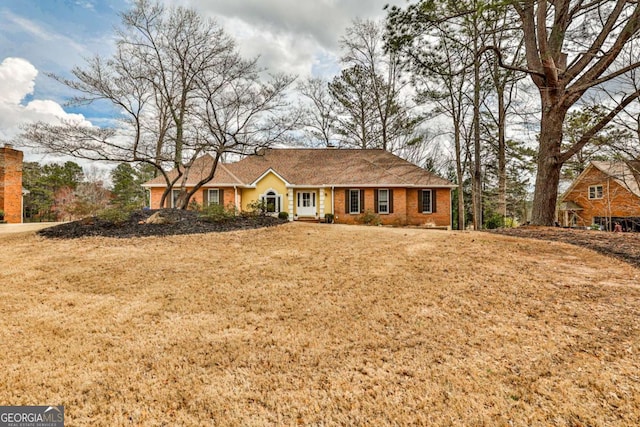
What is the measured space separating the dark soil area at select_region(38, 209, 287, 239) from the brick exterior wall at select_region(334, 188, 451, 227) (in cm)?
778

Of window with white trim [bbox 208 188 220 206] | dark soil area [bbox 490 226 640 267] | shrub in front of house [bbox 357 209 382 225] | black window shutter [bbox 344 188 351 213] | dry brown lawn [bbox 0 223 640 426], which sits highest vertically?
window with white trim [bbox 208 188 220 206]

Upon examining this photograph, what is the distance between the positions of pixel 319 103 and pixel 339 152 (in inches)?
254

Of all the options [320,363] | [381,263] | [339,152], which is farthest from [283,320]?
[339,152]

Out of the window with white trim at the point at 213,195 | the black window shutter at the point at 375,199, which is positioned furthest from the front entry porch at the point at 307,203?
the window with white trim at the point at 213,195

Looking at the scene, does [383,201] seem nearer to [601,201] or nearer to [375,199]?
[375,199]

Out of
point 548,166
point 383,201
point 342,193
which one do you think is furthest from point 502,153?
point 342,193

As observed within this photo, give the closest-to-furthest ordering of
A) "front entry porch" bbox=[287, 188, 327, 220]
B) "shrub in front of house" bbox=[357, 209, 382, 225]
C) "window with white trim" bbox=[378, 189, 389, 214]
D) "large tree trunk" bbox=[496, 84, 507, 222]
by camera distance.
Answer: "large tree trunk" bbox=[496, 84, 507, 222]
"shrub in front of house" bbox=[357, 209, 382, 225]
"window with white trim" bbox=[378, 189, 389, 214]
"front entry porch" bbox=[287, 188, 327, 220]

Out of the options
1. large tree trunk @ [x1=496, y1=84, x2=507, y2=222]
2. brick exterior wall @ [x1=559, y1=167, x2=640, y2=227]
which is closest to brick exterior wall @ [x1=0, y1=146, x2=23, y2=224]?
large tree trunk @ [x1=496, y1=84, x2=507, y2=222]

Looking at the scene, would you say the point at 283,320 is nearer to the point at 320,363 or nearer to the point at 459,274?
the point at 320,363

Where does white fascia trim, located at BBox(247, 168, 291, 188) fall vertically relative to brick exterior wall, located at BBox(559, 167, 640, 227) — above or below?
above

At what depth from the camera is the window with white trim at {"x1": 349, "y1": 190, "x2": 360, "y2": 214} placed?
19.4m

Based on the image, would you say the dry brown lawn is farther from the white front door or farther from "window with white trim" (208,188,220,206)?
the white front door

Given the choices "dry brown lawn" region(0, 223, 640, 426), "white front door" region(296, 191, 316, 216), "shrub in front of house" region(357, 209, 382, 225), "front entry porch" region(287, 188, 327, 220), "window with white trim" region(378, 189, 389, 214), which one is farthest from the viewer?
"white front door" region(296, 191, 316, 216)

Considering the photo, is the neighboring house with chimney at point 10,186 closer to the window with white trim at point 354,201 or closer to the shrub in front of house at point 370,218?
the window with white trim at point 354,201
